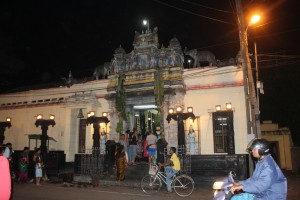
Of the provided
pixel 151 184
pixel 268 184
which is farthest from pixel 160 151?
pixel 268 184

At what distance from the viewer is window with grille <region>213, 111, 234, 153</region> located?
58.4 ft

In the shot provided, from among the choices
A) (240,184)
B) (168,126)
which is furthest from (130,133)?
(240,184)

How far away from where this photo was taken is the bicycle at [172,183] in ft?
40.7

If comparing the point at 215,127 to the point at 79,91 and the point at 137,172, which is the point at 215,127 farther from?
the point at 79,91

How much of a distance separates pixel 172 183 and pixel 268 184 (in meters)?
8.59

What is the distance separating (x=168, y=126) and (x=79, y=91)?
8141 mm

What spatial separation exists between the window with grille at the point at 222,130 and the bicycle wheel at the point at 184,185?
601 centimetres

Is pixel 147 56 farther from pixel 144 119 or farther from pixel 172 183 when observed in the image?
pixel 172 183

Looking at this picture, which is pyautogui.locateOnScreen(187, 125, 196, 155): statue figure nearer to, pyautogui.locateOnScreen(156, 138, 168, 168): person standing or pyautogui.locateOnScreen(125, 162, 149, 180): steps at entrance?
pyautogui.locateOnScreen(125, 162, 149, 180): steps at entrance

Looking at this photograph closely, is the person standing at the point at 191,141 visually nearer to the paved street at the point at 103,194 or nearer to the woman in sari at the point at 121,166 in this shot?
the paved street at the point at 103,194

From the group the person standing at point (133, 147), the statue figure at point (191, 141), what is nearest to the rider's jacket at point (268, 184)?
the person standing at point (133, 147)

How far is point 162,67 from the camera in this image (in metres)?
20.0

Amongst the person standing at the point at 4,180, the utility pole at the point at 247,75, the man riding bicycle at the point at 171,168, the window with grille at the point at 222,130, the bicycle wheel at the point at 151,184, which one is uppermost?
the utility pole at the point at 247,75

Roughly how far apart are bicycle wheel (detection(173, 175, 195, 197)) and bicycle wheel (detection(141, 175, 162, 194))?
807 mm
